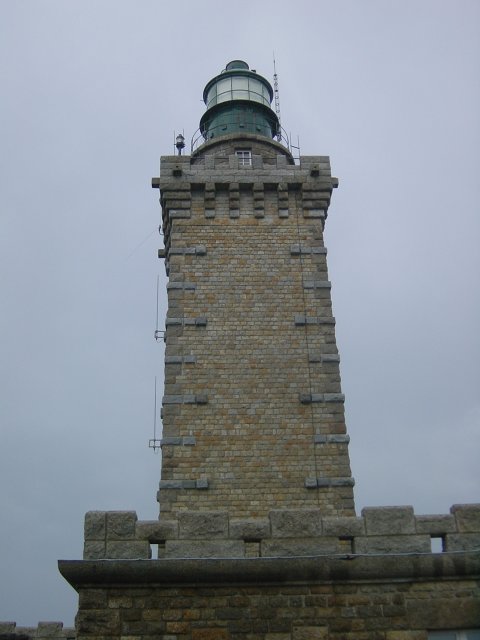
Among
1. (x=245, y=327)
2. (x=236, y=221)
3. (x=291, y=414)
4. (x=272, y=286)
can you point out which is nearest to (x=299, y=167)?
(x=236, y=221)

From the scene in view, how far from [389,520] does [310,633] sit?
1.43 meters

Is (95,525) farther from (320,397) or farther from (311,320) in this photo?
(311,320)

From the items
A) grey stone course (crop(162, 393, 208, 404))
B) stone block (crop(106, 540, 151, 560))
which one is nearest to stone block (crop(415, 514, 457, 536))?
stone block (crop(106, 540, 151, 560))

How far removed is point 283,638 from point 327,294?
8.55 metres

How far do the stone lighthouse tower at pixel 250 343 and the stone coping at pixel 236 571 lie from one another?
5.20m

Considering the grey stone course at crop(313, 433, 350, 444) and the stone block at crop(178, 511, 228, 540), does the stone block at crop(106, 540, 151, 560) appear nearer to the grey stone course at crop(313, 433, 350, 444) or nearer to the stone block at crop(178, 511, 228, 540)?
the stone block at crop(178, 511, 228, 540)

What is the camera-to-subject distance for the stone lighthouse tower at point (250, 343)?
12.6 meters

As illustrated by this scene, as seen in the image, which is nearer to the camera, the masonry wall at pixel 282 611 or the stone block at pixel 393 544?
the masonry wall at pixel 282 611

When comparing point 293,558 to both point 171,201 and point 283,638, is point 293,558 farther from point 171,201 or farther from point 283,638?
point 171,201

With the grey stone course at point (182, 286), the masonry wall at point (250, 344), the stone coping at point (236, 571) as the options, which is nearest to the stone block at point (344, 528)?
the stone coping at point (236, 571)

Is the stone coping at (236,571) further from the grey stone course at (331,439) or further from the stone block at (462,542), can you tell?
the grey stone course at (331,439)

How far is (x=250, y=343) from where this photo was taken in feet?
45.6

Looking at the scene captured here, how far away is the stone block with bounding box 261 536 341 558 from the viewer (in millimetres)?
7246

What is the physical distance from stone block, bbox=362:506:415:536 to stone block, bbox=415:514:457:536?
9 cm
